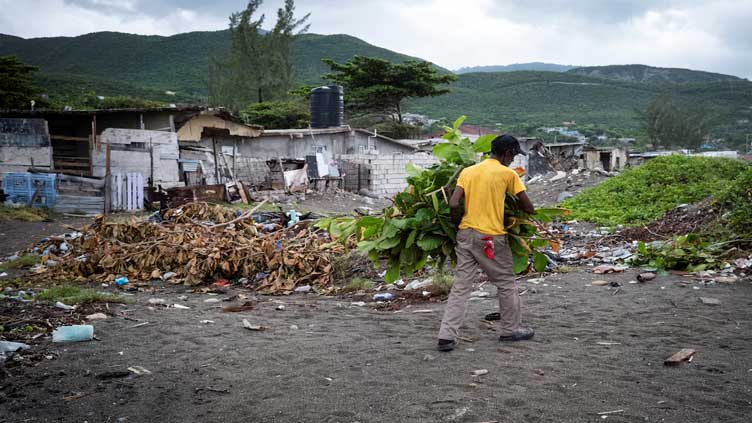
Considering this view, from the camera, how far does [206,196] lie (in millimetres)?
18234

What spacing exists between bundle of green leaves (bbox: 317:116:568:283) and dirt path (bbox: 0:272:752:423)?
2.33 ft

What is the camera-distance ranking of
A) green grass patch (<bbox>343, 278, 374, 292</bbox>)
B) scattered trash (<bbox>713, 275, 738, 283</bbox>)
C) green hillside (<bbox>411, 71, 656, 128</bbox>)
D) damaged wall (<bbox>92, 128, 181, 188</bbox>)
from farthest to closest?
green hillside (<bbox>411, 71, 656, 128</bbox>) < damaged wall (<bbox>92, 128, 181, 188</bbox>) < green grass patch (<bbox>343, 278, 374, 292</bbox>) < scattered trash (<bbox>713, 275, 738, 283</bbox>)

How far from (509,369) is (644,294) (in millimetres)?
3069

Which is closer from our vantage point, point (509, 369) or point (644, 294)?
point (509, 369)

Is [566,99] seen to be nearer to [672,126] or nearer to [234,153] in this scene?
[672,126]

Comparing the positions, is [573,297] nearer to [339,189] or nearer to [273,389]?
[273,389]

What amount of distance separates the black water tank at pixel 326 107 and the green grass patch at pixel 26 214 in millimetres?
13073

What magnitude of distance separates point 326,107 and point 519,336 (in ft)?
74.8

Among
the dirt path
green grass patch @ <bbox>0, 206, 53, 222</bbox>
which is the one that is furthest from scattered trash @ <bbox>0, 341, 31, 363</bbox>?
green grass patch @ <bbox>0, 206, 53, 222</bbox>

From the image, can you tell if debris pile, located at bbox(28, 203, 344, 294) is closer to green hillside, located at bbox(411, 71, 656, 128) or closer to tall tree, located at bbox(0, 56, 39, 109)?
tall tree, located at bbox(0, 56, 39, 109)

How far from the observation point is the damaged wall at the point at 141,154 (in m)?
18.0

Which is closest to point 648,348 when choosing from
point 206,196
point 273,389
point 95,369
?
point 273,389

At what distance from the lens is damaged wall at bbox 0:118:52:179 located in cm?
1706

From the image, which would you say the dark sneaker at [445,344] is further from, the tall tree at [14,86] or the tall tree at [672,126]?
the tall tree at [672,126]
